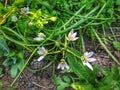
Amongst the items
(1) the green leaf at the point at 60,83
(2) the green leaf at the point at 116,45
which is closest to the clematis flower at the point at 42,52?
(1) the green leaf at the point at 60,83

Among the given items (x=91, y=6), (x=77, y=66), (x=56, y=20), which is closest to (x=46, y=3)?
(x=56, y=20)

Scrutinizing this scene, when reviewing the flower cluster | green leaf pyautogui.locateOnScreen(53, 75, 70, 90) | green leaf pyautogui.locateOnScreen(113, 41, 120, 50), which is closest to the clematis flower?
the flower cluster

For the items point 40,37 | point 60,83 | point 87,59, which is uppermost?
point 40,37

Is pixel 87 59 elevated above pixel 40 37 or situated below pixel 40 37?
below

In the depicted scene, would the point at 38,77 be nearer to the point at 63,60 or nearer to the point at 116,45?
the point at 63,60

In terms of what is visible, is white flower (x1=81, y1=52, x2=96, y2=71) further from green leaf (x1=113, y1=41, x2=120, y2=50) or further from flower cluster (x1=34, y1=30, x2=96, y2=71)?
green leaf (x1=113, y1=41, x2=120, y2=50)

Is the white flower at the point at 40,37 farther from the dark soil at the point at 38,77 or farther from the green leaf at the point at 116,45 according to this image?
the green leaf at the point at 116,45

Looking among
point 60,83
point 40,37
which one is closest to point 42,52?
point 40,37

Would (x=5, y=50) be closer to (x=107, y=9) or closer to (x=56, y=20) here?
(x=56, y=20)

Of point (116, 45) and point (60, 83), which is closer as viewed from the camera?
point (60, 83)
